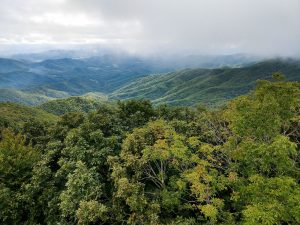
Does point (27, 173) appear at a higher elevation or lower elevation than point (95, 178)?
lower

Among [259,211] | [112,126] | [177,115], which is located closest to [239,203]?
[259,211]

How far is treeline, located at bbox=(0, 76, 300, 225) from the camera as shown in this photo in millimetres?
25688

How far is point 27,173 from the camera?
44.2 m

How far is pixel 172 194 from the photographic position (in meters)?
31.3

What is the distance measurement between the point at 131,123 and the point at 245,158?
2655 cm

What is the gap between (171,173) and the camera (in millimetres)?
36938

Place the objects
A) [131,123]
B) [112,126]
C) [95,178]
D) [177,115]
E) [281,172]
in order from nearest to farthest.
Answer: [281,172]
[95,178]
[112,126]
[131,123]
[177,115]

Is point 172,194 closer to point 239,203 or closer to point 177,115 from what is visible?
point 239,203

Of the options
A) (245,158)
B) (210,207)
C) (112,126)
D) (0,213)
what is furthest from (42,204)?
(245,158)

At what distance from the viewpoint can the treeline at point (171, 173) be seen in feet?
84.3

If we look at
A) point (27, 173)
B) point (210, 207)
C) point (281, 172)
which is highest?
point (281, 172)

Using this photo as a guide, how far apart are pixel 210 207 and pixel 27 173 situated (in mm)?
30120

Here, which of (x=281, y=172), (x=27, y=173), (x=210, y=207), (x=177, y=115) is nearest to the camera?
(x=210, y=207)

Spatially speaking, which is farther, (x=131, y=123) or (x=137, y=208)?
(x=131, y=123)
